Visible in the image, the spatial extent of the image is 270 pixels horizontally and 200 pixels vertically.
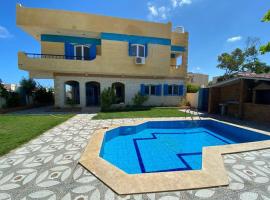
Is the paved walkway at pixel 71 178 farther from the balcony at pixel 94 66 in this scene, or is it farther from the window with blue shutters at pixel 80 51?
the window with blue shutters at pixel 80 51

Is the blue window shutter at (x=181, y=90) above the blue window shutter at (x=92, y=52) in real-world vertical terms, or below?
below

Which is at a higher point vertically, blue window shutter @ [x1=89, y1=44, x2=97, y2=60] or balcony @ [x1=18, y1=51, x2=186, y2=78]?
blue window shutter @ [x1=89, y1=44, x2=97, y2=60]

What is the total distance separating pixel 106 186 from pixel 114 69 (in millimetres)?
12776

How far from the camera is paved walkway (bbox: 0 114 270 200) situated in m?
2.69

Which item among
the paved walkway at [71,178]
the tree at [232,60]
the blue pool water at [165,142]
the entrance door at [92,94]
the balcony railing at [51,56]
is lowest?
the blue pool water at [165,142]

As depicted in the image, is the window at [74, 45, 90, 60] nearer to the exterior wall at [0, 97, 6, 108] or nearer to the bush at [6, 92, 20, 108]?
the bush at [6, 92, 20, 108]

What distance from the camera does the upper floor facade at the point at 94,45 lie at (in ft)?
42.3

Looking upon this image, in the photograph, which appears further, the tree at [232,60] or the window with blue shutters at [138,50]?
the tree at [232,60]

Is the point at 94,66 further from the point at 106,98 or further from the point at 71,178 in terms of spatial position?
the point at 71,178

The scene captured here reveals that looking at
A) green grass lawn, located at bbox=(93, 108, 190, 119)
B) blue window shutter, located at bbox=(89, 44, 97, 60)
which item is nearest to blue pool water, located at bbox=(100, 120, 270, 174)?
green grass lawn, located at bbox=(93, 108, 190, 119)

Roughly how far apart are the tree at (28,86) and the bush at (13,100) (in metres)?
1.92

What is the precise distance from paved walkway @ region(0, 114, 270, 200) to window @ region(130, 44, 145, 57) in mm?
12364

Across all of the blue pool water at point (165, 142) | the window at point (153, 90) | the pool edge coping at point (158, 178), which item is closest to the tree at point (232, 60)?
the window at point (153, 90)

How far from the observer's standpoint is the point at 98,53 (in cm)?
1551
